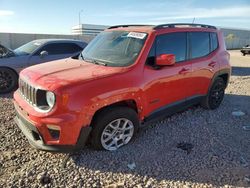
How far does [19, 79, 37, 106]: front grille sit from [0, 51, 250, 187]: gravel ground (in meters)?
0.81

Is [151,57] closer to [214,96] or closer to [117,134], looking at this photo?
[117,134]

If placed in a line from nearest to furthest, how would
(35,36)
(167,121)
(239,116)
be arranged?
(167,121) → (239,116) → (35,36)

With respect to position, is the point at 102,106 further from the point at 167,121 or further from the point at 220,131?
the point at 220,131

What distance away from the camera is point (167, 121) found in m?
5.12

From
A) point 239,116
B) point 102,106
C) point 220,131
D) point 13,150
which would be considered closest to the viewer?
point 102,106

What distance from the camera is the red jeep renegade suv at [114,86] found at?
10.8 feet

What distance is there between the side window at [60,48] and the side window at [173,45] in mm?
4619

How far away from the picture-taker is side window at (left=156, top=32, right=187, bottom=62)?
4.30 metres

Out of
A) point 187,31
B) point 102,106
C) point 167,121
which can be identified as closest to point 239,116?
point 167,121

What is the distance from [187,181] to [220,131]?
1831 mm

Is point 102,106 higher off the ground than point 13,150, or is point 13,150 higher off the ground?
point 102,106

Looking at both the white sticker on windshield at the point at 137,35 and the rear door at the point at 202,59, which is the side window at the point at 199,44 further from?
the white sticker on windshield at the point at 137,35

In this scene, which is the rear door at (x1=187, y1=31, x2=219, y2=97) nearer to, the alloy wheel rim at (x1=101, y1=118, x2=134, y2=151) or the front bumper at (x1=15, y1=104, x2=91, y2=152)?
the alloy wheel rim at (x1=101, y1=118, x2=134, y2=151)

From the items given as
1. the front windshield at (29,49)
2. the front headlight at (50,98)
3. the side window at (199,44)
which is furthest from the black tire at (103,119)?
the front windshield at (29,49)
